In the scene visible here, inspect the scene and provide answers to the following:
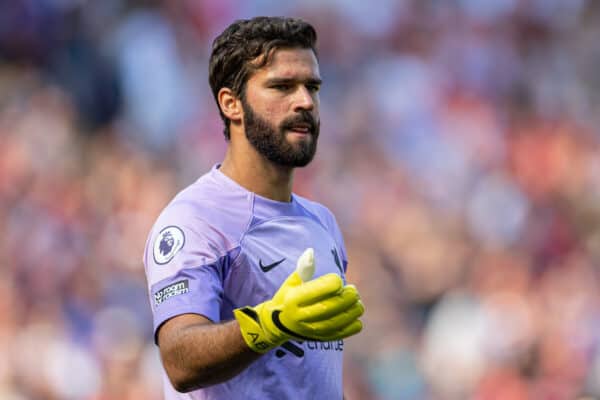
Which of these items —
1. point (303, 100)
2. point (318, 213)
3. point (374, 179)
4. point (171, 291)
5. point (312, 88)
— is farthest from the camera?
point (374, 179)

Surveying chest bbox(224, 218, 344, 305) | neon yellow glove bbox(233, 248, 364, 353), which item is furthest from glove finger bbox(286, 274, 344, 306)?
chest bbox(224, 218, 344, 305)

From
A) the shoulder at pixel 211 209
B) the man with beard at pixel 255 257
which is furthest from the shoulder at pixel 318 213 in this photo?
the shoulder at pixel 211 209

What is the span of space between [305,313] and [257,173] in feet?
3.05

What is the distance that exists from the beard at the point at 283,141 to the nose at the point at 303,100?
19mm

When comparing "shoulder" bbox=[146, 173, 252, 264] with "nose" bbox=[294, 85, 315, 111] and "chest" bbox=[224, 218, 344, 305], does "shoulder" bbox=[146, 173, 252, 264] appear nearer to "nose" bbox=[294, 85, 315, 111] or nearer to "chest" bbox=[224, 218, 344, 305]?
"chest" bbox=[224, 218, 344, 305]

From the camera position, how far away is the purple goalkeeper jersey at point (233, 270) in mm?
3000

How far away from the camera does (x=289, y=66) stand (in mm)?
3312

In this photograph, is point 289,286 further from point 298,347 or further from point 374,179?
point 374,179

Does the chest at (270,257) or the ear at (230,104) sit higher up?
the ear at (230,104)

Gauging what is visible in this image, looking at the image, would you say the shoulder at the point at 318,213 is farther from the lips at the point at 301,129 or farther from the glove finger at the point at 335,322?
the glove finger at the point at 335,322

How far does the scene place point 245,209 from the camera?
3.29 meters

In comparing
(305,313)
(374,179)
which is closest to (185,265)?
(305,313)

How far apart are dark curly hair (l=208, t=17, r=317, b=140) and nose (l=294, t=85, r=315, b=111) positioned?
0.15 metres

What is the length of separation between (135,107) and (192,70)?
1.88 ft
